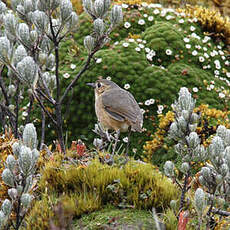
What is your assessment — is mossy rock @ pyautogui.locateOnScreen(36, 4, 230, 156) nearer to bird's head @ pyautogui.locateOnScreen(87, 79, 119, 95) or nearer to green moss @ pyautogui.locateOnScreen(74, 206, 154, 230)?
bird's head @ pyautogui.locateOnScreen(87, 79, 119, 95)

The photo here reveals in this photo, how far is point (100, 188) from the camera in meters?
3.43

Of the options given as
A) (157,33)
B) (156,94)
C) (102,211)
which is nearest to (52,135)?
(156,94)

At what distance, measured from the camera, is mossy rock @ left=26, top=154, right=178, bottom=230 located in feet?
10.6

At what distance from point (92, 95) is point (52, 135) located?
1173 mm

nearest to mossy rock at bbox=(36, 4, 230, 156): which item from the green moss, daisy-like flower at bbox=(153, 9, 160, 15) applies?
daisy-like flower at bbox=(153, 9, 160, 15)

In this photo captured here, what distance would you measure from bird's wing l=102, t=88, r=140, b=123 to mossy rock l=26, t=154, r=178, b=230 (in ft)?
3.70

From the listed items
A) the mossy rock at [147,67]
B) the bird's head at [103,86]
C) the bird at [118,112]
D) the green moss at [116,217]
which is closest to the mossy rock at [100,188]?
the green moss at [116,217]

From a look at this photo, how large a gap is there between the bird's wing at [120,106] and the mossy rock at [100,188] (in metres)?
1.13

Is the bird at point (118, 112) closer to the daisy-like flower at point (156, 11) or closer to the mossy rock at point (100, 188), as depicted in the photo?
the mossy rock at point (100, 188)

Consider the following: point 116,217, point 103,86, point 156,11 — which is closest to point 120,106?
point 103,86

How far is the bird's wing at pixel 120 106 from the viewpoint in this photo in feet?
15.5

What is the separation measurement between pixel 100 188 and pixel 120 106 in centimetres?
159

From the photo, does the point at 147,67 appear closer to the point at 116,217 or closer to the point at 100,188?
the point at 100,188

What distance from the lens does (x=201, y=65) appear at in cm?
882
